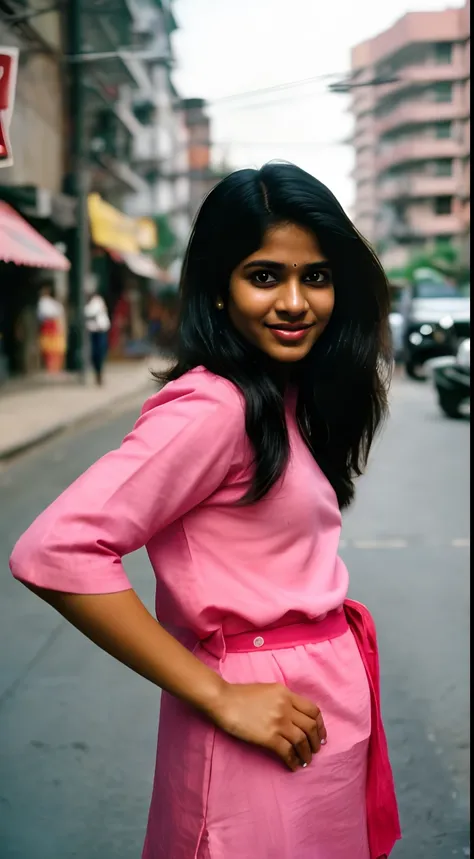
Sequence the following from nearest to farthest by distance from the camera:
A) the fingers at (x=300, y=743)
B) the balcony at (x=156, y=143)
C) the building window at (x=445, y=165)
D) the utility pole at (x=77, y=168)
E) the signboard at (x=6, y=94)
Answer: the fingers at (x=300, y=743)
the signboard at (x=6, y=94)
the utility pole at (x=77, y=168)
the building window at (x=445, y=165)
the balcony at (x=156, y=143)

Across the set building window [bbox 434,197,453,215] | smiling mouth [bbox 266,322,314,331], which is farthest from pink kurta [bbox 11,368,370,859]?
building window [bbox 434,197,453,215]

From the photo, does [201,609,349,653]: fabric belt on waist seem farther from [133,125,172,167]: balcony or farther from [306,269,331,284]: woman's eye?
[133,125,172,167]: balcony

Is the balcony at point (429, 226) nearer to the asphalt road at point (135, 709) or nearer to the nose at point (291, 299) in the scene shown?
the asphalt road at point (135, 709)

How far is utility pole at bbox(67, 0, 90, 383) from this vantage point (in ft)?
6.89

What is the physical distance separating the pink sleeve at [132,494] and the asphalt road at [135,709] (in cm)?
180

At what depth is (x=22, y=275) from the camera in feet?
8.58

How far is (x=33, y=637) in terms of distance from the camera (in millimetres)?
4723

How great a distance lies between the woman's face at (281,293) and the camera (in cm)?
144

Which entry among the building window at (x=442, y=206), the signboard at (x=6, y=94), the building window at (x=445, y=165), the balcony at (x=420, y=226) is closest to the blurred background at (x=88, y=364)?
the signboard at (x=6, y=94)

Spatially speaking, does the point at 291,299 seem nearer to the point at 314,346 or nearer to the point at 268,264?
the point at 268,264

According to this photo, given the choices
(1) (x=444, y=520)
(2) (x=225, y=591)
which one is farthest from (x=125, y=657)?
(1) (x=444, y=520)

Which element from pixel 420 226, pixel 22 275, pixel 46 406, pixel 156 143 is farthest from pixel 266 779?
pixel 420 226

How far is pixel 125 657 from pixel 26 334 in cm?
195

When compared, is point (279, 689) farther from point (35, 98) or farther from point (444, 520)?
point (444, 520)
